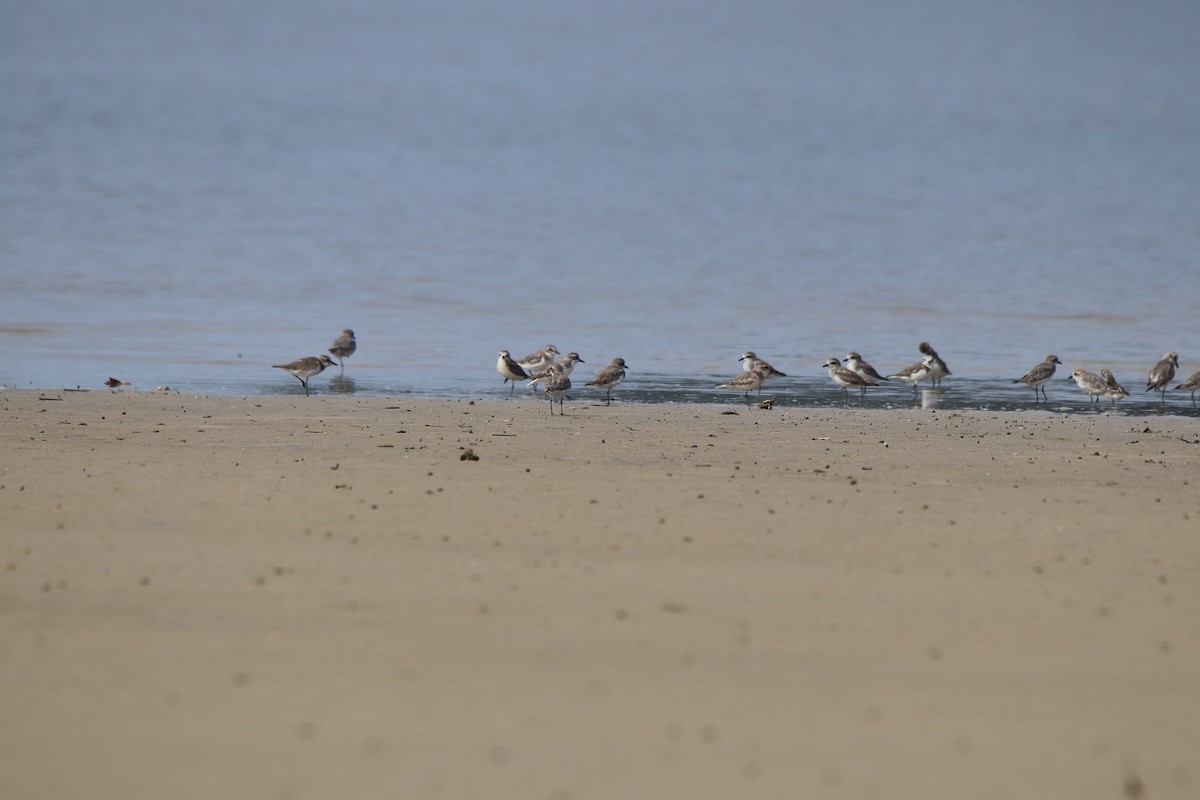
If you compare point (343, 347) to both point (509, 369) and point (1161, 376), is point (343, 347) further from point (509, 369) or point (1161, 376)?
point (1161, 376)

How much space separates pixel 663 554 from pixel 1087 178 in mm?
53236

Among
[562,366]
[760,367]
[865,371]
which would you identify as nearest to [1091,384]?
[865,371]

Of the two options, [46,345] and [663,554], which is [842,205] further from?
[663,554]

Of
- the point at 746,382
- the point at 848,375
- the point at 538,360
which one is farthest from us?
the point at 538,360

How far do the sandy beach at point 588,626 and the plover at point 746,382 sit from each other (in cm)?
558

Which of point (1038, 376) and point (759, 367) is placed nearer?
point (759, 367)

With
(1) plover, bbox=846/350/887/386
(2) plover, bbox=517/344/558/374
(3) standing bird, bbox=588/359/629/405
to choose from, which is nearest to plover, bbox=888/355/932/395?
(1) plover, bbox=846/350/887/386

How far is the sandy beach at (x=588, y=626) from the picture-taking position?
4.23 metres

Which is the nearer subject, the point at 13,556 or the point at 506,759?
the point at 506,759

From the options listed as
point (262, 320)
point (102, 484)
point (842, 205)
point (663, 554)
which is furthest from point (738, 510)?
point (842, 205)

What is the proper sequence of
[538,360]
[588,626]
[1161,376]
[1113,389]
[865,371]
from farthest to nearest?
[538,360], [865,371], [1161,376], [1113,389], [588,626]

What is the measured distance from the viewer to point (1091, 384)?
1562 cm

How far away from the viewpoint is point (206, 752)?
426 cm

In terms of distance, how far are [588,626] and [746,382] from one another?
10.1 m
